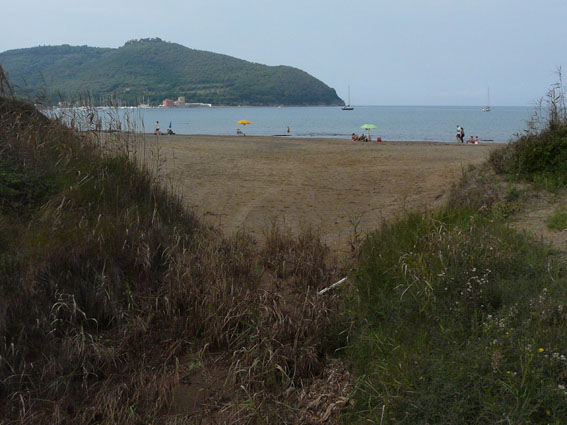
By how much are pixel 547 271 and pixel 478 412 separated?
1.91 metres

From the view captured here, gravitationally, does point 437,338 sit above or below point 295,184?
below

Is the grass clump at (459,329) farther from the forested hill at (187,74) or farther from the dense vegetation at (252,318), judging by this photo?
the forested hill at (187,74)

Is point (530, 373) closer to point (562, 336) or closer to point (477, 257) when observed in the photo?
point (562, 336)

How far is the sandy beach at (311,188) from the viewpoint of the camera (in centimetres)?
788

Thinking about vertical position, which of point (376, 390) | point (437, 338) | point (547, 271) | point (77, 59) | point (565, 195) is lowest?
point (376, 390)

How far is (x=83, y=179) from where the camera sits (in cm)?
577


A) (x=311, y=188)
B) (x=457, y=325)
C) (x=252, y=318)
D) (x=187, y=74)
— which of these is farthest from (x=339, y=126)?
(x=187, y=74)

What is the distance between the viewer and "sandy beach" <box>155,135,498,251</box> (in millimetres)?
7879

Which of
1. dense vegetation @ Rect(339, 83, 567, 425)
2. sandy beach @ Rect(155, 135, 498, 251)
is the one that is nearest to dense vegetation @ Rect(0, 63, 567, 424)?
dense vegetation @ Rect(339, 83, 567, 425)

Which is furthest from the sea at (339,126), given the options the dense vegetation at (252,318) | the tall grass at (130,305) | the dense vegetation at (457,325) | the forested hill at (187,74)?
the forested hill at (187,74)

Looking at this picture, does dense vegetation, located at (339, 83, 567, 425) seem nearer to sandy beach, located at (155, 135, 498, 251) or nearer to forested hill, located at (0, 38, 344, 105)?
sandy beach, located at (155, 135, 498, 251)

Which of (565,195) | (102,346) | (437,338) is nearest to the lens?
(437,338)

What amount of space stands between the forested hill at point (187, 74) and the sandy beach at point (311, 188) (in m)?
92.6

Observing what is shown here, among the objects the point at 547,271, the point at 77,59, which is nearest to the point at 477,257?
the point at 547,271
